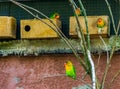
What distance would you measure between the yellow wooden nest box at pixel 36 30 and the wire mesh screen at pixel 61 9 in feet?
0.54

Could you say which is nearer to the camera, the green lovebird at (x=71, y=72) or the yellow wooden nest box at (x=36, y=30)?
the green lovebird at (x=71, y=72)

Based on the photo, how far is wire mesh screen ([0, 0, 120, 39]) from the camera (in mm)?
3287

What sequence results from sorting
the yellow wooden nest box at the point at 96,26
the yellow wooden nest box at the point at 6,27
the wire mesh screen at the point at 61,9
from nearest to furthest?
1. the yellow wooden nest box at the point at 96,26
2. the yellow wooden nest box at the point at 6,27
3. the wire mesh screen at the point at 61,9

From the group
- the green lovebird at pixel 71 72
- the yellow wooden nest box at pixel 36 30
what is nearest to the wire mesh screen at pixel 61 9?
the yellow wooden nest box at pixel 36 30

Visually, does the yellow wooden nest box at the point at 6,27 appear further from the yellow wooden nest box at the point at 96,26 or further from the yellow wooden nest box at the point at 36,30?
the yellow wooden nest box at the point at 96,26

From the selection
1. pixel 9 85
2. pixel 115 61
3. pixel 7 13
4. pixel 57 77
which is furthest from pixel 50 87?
pixel 7 13

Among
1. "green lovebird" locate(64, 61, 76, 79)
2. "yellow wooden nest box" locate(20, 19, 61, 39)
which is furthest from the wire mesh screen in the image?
"green lovebird" locate(64, 61, 76, 79)

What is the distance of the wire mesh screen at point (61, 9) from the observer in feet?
10.8

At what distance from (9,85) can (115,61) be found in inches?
33.5

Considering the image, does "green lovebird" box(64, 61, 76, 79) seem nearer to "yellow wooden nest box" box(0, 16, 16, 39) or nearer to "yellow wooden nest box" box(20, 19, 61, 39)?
"yellow wooden nest box" box(20, 19, 61, 39)

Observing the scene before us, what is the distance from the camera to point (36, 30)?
3.14 m

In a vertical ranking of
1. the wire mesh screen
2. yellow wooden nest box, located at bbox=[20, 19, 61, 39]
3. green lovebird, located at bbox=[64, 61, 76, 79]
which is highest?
the wire mesh screen

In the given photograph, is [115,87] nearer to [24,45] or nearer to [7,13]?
[24,45]

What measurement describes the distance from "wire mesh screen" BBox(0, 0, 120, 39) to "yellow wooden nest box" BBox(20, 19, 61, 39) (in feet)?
0.54
